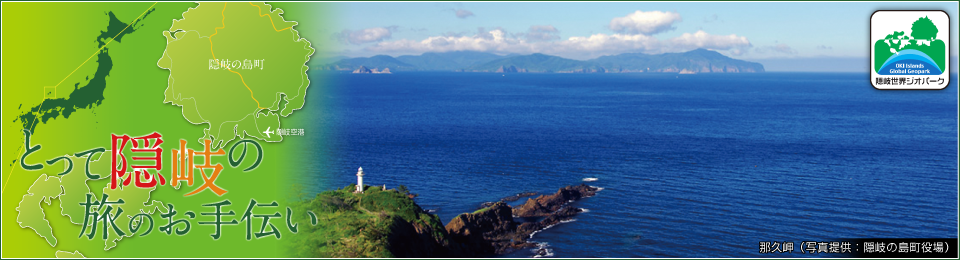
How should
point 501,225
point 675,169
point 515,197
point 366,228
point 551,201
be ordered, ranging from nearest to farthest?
1. point 366,228
2. point 501,225
3. point 551,201
4. point 515,197
5. point 675,169

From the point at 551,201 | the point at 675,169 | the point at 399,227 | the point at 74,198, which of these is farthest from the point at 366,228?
Result: the point at 675,169

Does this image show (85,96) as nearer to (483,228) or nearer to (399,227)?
(399,227)

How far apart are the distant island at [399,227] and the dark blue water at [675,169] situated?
2.18 m

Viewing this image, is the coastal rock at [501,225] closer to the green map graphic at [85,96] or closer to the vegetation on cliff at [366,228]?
the vegetation on cliff at [366,228]

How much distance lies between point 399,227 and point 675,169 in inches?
1447

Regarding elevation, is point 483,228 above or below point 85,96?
below

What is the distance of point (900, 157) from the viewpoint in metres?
68.9

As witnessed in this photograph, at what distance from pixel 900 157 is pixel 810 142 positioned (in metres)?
11.2

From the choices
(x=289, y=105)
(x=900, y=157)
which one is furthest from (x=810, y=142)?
(x=289, y=105)

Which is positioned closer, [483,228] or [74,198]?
[74,198]

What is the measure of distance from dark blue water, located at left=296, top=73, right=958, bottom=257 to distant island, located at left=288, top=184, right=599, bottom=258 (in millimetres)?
2179

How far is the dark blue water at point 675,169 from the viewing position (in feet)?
143

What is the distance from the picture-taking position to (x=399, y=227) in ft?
109

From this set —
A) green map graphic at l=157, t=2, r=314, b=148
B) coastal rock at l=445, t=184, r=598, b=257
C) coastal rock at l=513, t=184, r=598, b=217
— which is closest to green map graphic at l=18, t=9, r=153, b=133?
green map graphic at l=157, t=2, r=314, b=148
